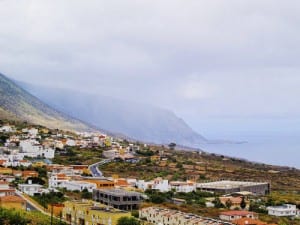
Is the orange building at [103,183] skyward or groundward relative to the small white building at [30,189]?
skyward

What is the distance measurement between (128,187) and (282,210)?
16.0 m

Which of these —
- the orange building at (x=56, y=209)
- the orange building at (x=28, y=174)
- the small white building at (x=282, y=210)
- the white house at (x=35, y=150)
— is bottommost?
the orange building at (x=56, y=209)

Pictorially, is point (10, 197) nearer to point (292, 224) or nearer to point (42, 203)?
point (42, 203)

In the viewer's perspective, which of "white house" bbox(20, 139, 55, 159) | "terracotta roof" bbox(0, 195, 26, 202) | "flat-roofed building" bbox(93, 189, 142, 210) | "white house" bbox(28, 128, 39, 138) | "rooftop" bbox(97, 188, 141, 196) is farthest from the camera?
"white house" bbox(28, 128, 39, 138)

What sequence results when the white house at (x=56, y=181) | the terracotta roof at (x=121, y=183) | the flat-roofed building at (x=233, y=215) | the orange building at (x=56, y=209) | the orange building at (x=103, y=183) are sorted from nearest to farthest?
the orange building at (x=56, y=209), the flat-roofed building at (x=233, y=215), the orange building at (x=103, y=183), the white house at (x=56, y=181), the terracotta roof at (x=121, y=183)

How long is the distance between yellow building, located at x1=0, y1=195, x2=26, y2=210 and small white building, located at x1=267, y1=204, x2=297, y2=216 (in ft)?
70.8

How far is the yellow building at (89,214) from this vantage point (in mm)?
42188

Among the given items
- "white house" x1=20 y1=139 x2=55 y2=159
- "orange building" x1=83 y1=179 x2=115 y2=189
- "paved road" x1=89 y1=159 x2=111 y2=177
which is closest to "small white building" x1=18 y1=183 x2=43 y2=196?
"orange building" x1=83 y1=179 x2=115 y2=189

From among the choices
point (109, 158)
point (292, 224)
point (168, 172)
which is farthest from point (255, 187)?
point (109, 158)

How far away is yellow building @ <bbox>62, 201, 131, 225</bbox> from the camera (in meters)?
42.2

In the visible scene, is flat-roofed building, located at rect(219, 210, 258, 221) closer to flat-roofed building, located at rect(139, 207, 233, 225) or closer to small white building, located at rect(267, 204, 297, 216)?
flat-roofed building, located at rect(139, 207, 233, 225)

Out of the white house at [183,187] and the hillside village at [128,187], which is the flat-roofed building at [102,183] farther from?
the white house at [183,187]

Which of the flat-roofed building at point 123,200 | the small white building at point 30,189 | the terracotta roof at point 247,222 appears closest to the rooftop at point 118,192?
the flat-roofed building at point 123,200

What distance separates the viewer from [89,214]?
4431 centimetres
